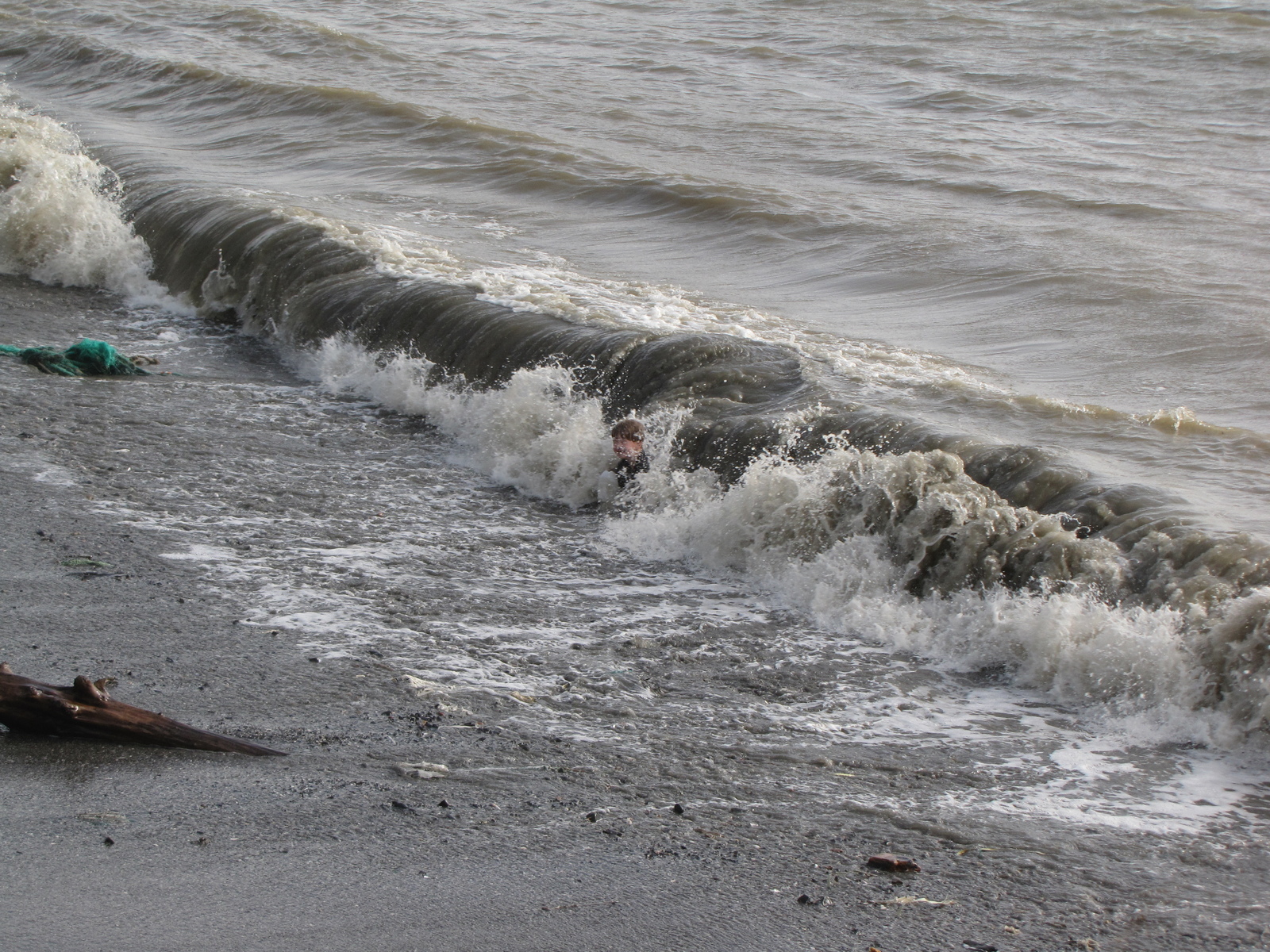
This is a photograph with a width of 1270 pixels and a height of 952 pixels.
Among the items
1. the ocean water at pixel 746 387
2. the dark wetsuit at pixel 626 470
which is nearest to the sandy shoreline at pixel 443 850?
the ocean water at pixel 746 387

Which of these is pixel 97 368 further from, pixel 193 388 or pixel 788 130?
pixel 788 130

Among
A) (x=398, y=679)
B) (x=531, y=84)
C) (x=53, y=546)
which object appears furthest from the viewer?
(x=531, y=84)

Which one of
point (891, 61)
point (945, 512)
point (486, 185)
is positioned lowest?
point (945, 512)

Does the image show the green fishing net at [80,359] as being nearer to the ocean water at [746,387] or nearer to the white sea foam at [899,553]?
the ocean water at [746,387]

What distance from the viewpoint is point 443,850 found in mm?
4020

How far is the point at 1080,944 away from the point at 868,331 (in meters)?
7.25

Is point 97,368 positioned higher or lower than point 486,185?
lower

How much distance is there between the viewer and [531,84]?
2167cm

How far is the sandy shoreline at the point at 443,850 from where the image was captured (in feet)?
11.9

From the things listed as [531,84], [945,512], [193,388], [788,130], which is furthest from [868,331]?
[531,84]

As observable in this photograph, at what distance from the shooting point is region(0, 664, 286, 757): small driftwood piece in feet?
14.3

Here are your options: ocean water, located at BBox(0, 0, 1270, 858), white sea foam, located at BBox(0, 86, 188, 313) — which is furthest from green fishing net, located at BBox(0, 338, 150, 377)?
white sea foam, located at BBox(0, 86, 188, 313)

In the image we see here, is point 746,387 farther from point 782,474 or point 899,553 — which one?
point 899,553

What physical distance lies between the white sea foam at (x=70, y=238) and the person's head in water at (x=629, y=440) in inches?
244
